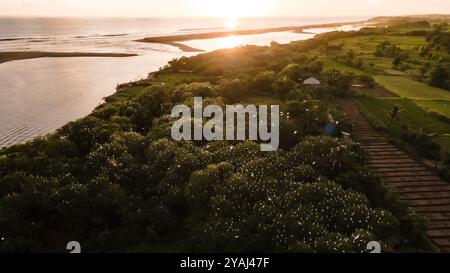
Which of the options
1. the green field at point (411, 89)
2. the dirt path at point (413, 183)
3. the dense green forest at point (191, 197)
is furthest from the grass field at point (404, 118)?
the dense green forest at point (191, 197)

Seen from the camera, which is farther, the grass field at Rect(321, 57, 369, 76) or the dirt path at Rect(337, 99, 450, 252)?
the grass field at Rect(321, 57, 369, 76)

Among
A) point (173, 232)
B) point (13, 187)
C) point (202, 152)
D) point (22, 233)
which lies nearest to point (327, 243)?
point (173, 232)

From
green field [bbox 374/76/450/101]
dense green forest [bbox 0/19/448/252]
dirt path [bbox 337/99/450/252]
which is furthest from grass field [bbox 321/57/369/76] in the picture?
dense green forest [bbox 0/19/448/252]

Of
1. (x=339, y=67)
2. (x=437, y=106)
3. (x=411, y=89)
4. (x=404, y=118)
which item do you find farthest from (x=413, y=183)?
(x=339, y=67)

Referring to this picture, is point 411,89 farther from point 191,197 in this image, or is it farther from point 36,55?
point 36,55

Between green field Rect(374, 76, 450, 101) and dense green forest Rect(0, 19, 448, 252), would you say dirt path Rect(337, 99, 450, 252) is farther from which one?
green field Rect(374, 76, 450, 101)

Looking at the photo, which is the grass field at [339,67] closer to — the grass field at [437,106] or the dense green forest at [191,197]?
the grass field at [437,106]
